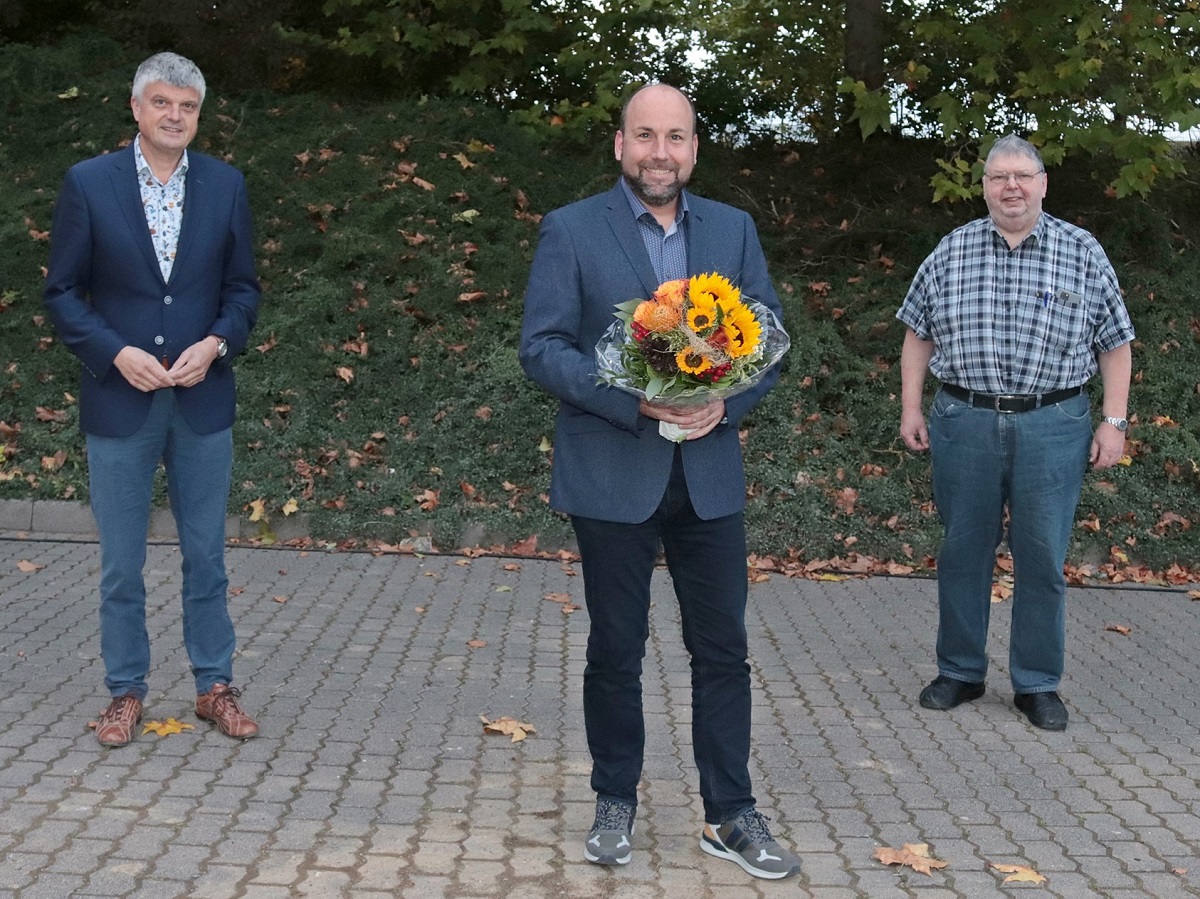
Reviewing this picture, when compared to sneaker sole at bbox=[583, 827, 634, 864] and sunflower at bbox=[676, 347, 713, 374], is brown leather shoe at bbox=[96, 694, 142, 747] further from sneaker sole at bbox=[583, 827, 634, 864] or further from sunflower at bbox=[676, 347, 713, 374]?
sunflower at bbox=[676, 347, 713, 374]

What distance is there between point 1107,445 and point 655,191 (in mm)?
2768

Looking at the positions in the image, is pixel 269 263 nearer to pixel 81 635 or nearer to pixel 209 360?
pixel 81 635

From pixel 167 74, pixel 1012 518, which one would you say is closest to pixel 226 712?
pixel 167 74

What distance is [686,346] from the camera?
3.94 metres

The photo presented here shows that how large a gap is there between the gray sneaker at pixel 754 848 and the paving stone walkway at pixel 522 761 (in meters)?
0.04

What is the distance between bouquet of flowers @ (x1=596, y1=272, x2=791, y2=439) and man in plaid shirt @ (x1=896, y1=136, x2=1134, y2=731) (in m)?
2.27

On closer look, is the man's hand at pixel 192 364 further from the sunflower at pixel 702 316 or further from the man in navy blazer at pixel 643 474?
the sunflower at pixel 702 316

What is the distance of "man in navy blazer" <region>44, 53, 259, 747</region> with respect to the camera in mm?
5340

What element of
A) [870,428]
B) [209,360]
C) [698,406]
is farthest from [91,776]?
[870,428]

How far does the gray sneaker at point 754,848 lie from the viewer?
4430 mm

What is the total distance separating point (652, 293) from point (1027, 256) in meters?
2.41

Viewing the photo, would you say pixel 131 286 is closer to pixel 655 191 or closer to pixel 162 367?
pixel 162 367

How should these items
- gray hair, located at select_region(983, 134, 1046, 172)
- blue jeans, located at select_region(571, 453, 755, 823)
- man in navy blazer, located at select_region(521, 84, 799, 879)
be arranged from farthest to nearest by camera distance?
1. gray hair, located at select_region(983, 134, 1046, 172)
2. blue jeans, located at select_region(571, 453, 755, 823)
3. man in navy blazer, located at select_region(521, 84, 799, 879)

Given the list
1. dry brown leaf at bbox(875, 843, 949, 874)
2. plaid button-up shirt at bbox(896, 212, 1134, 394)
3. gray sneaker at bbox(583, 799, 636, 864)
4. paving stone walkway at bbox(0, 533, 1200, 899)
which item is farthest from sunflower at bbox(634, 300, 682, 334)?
plaid button-up shirt at bbox(896, 212, 1134, 394)
